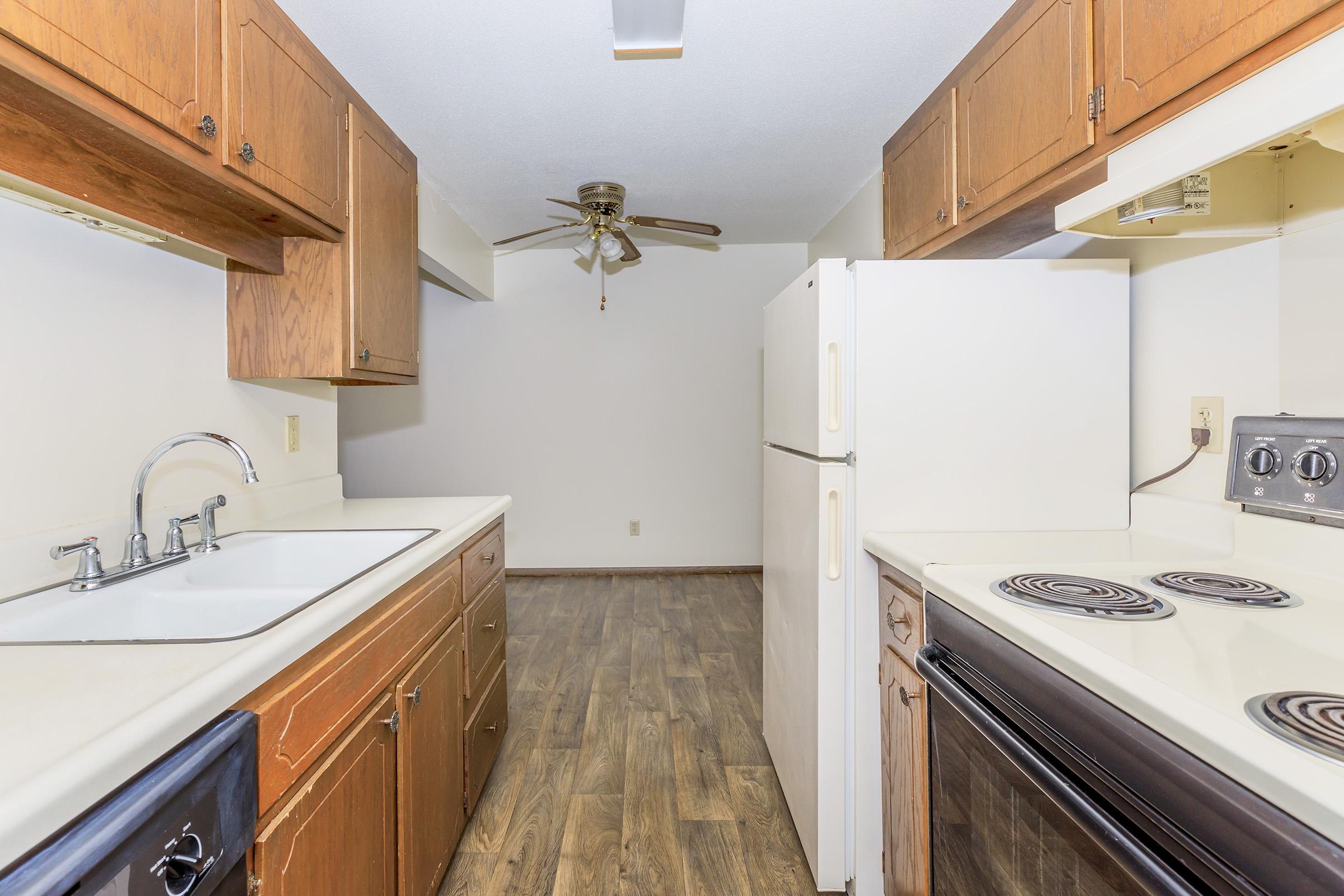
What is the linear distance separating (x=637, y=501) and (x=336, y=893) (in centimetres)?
356

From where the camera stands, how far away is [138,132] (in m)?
1.08

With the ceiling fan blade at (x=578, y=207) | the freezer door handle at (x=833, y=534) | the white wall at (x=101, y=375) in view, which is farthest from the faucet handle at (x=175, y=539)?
the ceiling fan blade at (x=578, y=207)

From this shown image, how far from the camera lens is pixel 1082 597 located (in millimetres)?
1006

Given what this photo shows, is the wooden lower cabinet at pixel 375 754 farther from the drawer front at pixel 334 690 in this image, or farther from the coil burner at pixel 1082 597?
the coil burner at pixel 1082 597

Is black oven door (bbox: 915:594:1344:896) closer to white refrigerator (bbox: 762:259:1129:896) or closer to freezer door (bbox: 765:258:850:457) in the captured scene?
white refrigerator (bbox: 762:259:1129:896)

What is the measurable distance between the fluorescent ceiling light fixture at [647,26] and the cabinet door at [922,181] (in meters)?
0.86

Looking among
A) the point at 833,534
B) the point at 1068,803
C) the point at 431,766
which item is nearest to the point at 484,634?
the point at 431,766

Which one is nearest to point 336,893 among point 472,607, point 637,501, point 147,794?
point 147,794

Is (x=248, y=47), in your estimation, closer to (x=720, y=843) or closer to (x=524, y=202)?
(x=524, y=202)

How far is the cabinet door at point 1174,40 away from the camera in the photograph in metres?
0.92

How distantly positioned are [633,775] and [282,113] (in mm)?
2186

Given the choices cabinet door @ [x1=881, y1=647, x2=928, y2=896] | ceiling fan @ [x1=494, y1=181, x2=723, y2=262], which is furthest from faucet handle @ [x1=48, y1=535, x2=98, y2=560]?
ceiling fan @ [x1=494, y1=181, x2=723, y2=262]

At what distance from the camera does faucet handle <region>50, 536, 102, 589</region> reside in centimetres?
116

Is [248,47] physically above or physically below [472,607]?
above
